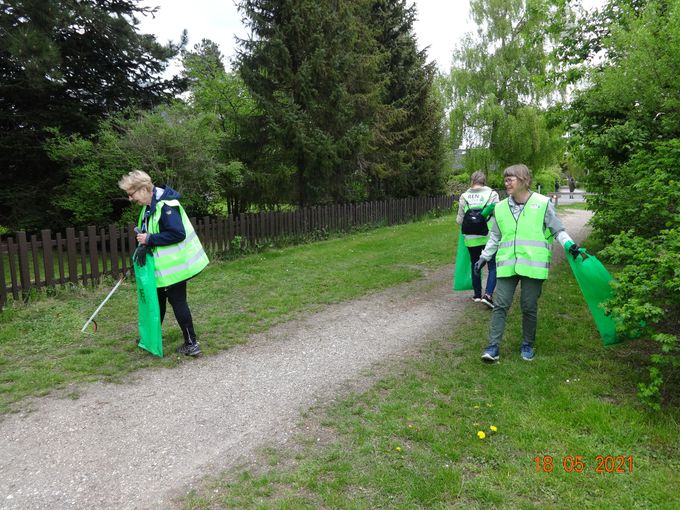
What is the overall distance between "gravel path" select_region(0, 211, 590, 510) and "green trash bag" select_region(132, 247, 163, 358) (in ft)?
1.36

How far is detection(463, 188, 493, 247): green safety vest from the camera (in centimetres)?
655

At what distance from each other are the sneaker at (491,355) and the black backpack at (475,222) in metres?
2.32

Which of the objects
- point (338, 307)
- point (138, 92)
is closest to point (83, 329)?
point (338, 307)

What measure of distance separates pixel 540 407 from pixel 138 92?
1507 cm

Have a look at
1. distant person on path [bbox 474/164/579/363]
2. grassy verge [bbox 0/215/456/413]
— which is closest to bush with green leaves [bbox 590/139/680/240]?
distant person on path [bbox 474/164/579/363]

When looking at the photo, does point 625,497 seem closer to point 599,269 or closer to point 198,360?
point 599,269

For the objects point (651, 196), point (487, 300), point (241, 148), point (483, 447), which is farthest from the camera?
point (241, 148)

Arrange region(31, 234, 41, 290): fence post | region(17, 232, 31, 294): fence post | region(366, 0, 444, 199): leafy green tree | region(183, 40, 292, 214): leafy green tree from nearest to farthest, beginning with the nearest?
region(17, 232, 31, 294): fence post
region(31, 234, 41, 290): fence post
region(183, 40, 292, 214): leafy green tree
region(366, 0, 444, 199): leafy green tree

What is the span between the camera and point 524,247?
4.55 m

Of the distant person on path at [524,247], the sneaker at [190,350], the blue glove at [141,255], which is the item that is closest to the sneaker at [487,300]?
the distant person on path at [524,247]

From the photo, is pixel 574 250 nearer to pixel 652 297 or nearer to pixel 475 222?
pixel 652 297

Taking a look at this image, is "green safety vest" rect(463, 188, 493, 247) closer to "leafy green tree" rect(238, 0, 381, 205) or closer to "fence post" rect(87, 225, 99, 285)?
"fence post" rect(87, 225, 99, 285)

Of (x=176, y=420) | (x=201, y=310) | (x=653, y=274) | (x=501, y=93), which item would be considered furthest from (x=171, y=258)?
(x=501, y=93)

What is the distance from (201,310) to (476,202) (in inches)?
172
